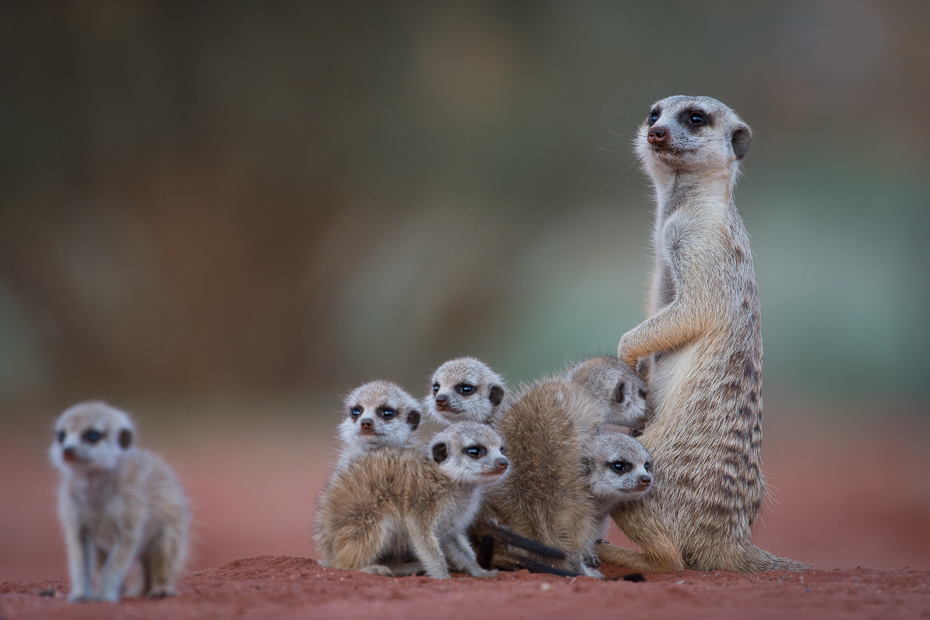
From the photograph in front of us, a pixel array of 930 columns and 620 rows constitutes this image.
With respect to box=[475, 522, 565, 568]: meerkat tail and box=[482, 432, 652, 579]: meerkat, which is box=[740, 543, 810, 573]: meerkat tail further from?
box=[475, 522, 565, 568]: meerkat tail

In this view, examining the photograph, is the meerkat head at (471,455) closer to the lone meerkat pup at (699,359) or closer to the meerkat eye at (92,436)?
the lone meerkat pup at (699,359)

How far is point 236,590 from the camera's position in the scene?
2.17 meters

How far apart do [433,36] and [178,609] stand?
808 cm

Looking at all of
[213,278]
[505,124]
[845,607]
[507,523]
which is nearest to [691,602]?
[845,607]

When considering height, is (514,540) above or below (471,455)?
below

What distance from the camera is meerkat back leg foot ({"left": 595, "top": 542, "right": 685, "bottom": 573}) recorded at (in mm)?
2777

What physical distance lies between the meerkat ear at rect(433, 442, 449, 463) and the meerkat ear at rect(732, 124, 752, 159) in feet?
5.71

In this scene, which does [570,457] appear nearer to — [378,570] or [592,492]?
[592,492]

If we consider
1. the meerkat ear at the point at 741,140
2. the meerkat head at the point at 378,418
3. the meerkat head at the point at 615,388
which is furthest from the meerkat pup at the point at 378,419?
the meerkat ear at the point at 741,140

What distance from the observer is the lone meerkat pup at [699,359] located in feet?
9.27

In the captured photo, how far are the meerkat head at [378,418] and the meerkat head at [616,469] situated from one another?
2.05ft

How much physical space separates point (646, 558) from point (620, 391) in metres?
0.55

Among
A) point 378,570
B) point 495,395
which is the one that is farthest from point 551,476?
point 378,570

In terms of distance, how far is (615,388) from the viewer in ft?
9.71
